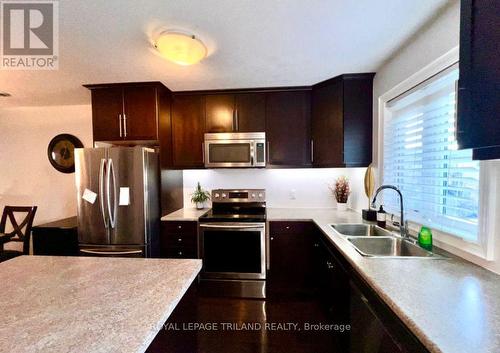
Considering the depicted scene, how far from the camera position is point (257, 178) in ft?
9.82

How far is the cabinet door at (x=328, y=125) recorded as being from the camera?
2.38 meters

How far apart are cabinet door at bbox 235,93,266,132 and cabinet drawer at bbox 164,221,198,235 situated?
4.07 feet

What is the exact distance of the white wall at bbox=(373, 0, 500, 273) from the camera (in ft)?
3.83

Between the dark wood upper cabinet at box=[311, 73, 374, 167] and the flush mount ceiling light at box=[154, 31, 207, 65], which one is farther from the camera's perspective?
the dark wood upper cabinet at box=[311, 73, 374, 167]

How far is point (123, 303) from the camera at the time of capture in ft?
2.74

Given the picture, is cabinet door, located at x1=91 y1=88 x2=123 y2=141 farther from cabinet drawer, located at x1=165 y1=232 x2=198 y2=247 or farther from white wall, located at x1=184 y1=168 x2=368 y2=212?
cabinet drawer, located at x1=165 y1=232 x2=198 y2=247

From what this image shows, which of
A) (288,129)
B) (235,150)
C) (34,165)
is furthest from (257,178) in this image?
(34,165)

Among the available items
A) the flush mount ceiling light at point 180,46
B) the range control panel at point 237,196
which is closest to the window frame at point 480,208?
the flush mount ceiling light at point 180,46

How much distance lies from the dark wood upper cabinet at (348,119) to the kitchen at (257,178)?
0.02 metres

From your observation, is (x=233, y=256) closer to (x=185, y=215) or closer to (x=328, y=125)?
(x=185, y=215)

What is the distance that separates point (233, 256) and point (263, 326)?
701 millimetres

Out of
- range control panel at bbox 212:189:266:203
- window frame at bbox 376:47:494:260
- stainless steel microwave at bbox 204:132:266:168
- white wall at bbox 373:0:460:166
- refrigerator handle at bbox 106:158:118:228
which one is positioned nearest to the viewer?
window frame at bbox 376:47:494:260

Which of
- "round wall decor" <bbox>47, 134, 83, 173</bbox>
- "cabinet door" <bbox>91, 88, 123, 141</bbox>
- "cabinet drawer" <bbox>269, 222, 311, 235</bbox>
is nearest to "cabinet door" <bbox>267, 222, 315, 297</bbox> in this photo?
"cabinet drawer" <bbox>269, 222, 311, 235</bbox>

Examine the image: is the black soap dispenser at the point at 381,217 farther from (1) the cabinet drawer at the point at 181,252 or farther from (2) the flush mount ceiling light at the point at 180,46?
(2) the flush mount ceiling light at the point at 180,46
